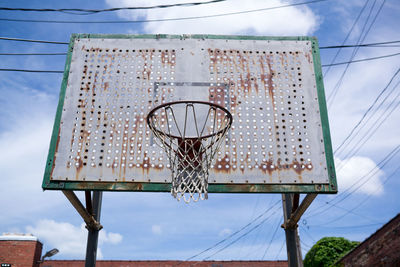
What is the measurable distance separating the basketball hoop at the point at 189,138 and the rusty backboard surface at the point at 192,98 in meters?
0.17

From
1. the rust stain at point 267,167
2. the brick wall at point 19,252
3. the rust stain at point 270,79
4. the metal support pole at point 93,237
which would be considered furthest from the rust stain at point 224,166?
the brick wall at point 19,252

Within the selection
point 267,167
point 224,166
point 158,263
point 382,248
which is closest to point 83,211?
point 224,166

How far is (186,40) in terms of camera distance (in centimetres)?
675

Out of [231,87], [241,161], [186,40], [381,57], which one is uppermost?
[381,57]

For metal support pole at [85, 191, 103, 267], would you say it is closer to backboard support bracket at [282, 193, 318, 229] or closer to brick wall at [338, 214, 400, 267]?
backboard support bracket at [282, 193, 318, 229]

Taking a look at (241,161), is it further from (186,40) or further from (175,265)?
(175,265)

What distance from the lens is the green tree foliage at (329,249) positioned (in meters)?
18.5

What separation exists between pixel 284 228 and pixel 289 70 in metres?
3.19

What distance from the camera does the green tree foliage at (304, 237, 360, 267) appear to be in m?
18.5

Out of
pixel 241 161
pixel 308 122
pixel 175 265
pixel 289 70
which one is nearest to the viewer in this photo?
pixel 241 161

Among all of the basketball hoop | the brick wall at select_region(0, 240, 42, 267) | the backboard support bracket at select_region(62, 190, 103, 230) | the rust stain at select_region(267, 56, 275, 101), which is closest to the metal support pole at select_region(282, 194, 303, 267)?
the rust stain at select_region(267, 56, 275, 101)

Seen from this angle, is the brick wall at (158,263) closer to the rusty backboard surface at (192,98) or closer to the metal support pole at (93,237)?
the metal support pole at (93,237)

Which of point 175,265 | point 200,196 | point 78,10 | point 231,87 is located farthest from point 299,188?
point 175,265

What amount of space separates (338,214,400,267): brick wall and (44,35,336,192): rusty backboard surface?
7.79 metres
